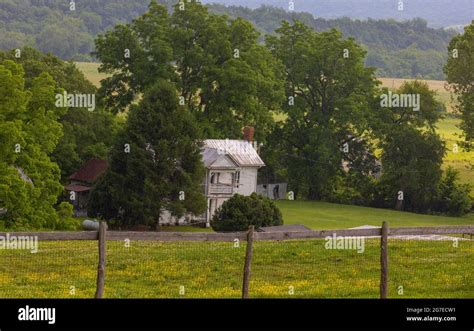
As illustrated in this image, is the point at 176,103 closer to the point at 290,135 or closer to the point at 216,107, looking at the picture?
the point at 216,107

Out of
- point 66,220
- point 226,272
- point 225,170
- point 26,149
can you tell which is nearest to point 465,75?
point 225,170

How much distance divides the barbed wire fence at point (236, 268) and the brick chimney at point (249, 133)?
5684cm

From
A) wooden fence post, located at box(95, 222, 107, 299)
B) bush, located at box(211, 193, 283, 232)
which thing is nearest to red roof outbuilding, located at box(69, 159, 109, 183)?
bush, located at box(211, 193, 283, 232)

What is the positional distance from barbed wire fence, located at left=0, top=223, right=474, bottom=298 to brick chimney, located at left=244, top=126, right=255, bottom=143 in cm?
5684

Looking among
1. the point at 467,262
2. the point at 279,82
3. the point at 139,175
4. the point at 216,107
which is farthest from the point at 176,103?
the point at 467,262

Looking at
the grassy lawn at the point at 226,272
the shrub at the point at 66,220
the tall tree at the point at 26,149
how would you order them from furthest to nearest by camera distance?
the shrub at the point at 66,220
the tall tree at the point at 26,149
the grassy lawn at the point at 226,272

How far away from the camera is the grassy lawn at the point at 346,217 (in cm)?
8488

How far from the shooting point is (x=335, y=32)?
367 feet

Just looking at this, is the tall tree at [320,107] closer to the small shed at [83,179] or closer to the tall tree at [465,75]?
the tall tree at [465,75]

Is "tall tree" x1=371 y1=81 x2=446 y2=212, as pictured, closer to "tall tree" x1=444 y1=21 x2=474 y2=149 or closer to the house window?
"tall tree" x1=444 y1=21 x2=474 y2=149

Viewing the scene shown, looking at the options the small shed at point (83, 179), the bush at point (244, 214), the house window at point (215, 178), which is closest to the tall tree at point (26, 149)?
the bush at point (244, 214)

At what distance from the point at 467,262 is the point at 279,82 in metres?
69.5

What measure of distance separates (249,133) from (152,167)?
16.2 metres

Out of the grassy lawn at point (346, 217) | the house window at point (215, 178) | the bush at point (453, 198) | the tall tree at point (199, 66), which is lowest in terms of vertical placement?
the grassy lawn at point (346, 217)
